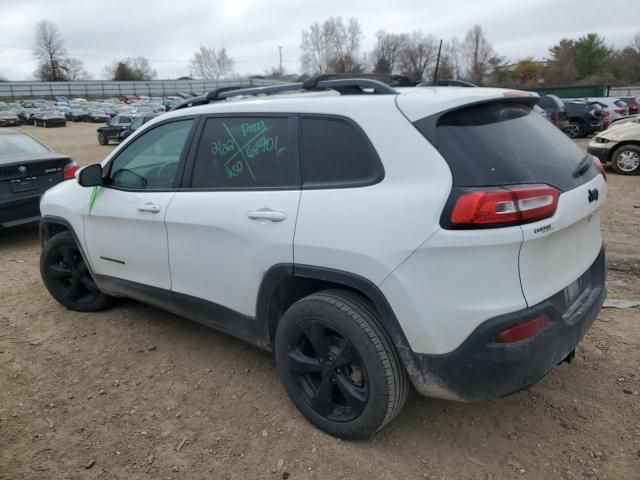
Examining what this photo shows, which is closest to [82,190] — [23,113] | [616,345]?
[616,345]

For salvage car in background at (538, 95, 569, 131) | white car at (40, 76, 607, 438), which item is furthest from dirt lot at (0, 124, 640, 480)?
salvage car in background at (538, 95, 569, 131)

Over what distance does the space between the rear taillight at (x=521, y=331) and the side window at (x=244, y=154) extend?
1.28 meters

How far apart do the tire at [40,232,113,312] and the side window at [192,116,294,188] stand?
1.73 meters

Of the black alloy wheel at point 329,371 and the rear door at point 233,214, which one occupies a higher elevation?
the rear door at point 233,214

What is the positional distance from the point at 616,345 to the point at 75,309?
4248 mm

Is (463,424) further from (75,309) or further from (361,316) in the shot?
(75,309)

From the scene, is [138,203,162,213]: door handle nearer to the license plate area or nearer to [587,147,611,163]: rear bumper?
the license plate area

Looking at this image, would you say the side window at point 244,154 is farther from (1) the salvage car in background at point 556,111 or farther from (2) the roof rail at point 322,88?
(1) the salvage car in background at point 556,111

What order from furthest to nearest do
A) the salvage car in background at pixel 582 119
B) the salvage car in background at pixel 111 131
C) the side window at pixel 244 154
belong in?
the salvage car in background at pixel 111 131
the salvage car in background at pixel 582 119
the side window at pixel 244 154

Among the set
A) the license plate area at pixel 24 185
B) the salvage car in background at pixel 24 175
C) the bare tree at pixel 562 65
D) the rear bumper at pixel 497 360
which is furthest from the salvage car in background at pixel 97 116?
the bare tree at pixel 562 65

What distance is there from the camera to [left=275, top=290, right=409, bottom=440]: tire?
2.39 m

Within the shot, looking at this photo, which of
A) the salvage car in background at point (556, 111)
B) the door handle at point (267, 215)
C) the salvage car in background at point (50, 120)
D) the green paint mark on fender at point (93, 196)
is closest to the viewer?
the door handle at point (267, 215)

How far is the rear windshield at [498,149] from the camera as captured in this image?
2162mm

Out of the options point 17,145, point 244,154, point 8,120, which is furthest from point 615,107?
point 8,120
